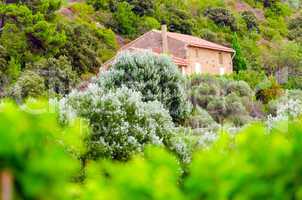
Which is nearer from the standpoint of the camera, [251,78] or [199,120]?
[199,120]

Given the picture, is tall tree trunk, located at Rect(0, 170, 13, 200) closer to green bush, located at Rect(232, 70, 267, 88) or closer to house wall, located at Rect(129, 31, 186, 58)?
green bush, located at Rect(232, 70, 267, 88)

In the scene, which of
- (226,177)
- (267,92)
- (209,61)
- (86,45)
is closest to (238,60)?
(209,61)

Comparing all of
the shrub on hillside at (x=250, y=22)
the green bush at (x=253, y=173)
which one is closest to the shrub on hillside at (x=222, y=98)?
the shrub on hillside at (x=250, y=22)

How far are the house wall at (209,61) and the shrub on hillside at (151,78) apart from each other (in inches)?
731

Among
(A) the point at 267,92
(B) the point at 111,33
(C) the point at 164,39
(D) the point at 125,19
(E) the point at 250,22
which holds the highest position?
(D) the point at 125,19

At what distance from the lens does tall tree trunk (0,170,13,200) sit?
2117mm

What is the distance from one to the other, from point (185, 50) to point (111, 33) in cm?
669

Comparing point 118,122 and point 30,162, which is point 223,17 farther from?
point 30,162

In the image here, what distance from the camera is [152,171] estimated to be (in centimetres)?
240

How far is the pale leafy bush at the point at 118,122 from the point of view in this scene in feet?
50.2

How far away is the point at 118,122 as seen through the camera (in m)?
15.8

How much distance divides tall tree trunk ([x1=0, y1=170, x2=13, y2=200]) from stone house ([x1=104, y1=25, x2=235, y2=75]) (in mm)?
40983

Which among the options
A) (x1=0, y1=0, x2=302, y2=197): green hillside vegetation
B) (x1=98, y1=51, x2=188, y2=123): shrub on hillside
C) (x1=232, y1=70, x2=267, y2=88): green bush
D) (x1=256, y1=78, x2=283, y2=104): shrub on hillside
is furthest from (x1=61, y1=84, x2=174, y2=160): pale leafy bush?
(x1=232, y1=70, x2=267, y2=88): green bush

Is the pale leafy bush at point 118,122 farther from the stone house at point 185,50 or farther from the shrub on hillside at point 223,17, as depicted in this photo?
the shrub on hillside at point 223,17
